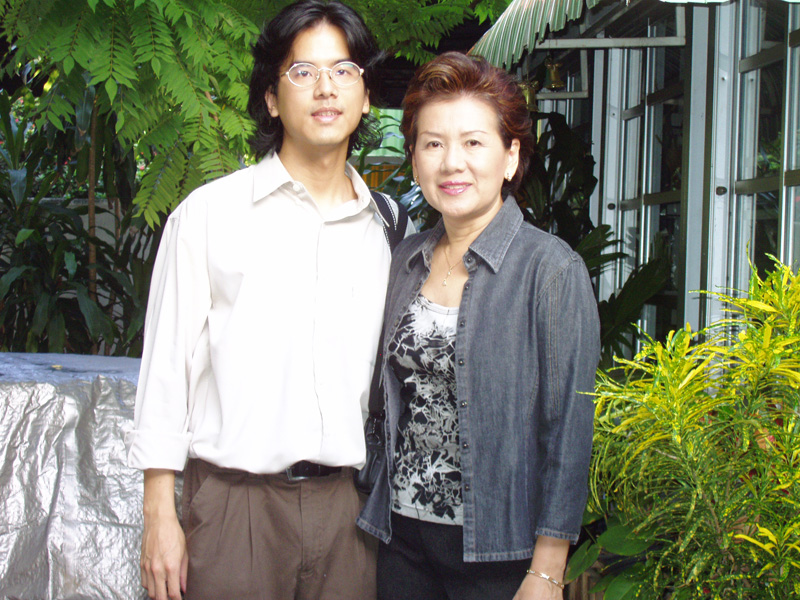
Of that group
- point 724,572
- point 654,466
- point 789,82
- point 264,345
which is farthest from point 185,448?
point 789,82

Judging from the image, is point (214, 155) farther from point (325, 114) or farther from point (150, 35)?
point (325, 114)

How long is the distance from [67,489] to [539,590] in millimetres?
1562

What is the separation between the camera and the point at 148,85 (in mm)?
2035

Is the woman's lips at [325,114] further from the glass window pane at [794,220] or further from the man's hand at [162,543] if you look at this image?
the glass window pane at [794,220]

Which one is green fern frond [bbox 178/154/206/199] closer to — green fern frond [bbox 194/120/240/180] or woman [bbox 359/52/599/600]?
green fern frond [bbox 194/120/240/180]

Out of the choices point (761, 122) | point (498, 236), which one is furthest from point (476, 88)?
point (761, 122)

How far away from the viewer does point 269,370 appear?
1.54 m

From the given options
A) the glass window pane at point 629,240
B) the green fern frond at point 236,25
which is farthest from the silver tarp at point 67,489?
the glass window pane at point 629,240

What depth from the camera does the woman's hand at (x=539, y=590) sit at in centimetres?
136

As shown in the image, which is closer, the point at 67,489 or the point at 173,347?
the point at 173,347

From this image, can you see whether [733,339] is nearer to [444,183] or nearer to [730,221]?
[444,183]

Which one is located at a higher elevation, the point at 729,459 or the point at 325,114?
the point at 325,114

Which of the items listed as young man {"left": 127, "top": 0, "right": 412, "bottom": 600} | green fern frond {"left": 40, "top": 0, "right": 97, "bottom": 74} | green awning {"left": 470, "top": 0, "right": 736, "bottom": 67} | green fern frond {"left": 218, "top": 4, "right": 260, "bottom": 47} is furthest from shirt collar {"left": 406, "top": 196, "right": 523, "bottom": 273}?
green fern frond {"left": 40, "top": 0, "right": 97, "bottom": 74}

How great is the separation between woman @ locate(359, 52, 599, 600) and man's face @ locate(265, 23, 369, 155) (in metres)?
0.14
